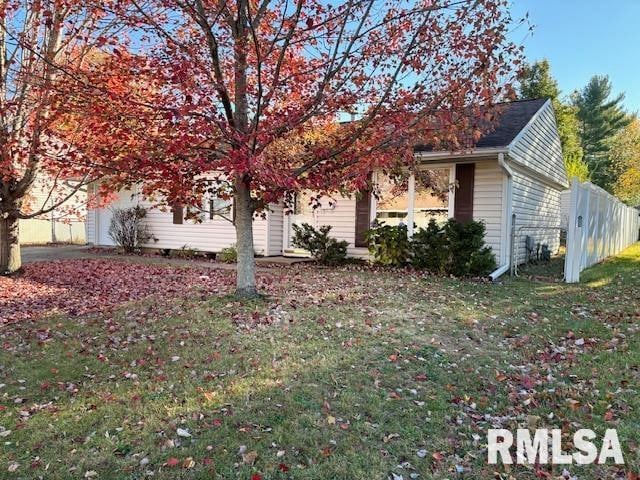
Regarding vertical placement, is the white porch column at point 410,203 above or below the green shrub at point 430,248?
above

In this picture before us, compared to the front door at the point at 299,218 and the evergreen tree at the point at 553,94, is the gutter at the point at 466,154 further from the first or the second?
the evergreen tree at the point at 553,94

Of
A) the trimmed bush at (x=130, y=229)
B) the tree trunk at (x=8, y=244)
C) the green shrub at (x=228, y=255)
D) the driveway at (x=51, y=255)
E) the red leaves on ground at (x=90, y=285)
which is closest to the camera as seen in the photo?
the red leaves on ground at (x=90, y=285)

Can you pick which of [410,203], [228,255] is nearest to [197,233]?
[228,255]

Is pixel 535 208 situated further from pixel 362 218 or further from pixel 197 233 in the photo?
pixel 197 233

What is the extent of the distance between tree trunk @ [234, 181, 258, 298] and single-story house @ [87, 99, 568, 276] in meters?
1.52

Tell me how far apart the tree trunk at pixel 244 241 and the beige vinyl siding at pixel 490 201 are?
5.75m

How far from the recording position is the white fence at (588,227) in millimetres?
9172

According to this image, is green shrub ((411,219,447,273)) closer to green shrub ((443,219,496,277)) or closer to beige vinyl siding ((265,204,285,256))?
green shrub ((443,219,496,277))

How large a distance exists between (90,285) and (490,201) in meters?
8.25

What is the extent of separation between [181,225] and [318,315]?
31.7 ft

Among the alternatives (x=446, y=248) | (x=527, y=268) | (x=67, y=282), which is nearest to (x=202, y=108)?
(x=67, y=282)

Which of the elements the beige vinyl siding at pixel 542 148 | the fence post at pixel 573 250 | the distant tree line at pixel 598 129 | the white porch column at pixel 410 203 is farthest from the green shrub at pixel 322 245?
the distant tree line at pixel 598 129

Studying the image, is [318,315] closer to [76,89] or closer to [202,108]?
[202,108]

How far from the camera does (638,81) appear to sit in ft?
125
